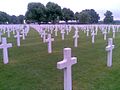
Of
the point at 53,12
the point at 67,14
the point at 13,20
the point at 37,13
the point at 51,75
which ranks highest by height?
the point at 53,12

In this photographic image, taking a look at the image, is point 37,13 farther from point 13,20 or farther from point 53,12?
point 13,20

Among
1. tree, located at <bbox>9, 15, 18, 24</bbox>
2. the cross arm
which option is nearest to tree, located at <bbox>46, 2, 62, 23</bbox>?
tree, located at <bbox>9, 15, 18, 24</bbox>

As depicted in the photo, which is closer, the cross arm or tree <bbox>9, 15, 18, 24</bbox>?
the cross arm

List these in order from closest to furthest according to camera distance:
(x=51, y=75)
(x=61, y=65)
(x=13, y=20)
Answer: (x=61, y=65)
(x=51, y=75)
(x=13, y=20)

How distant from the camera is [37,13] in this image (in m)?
70.9

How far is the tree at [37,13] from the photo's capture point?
7069cm

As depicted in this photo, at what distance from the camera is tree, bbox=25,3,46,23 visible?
70688 millimetres

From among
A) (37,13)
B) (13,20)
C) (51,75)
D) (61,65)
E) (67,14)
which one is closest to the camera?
(61,65)

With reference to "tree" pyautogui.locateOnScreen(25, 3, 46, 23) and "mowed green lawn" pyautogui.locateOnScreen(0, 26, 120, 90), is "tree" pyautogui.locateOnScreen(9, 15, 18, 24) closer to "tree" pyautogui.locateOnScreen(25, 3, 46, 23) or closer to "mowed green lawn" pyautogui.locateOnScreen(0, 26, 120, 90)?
"tree" pyautogui.locateOnScreen(25, 3, 46, 23)

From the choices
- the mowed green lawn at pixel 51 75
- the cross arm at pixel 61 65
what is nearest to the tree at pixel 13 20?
the mowed green lawn at pixel 51 75

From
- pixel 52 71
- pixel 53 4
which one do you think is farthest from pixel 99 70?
pixel 53 4

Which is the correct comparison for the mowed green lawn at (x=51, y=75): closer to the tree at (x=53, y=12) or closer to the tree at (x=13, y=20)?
the tree at (x=53, y=12)

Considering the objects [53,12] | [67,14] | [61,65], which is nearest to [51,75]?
[61,65]

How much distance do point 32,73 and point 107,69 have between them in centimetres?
241
